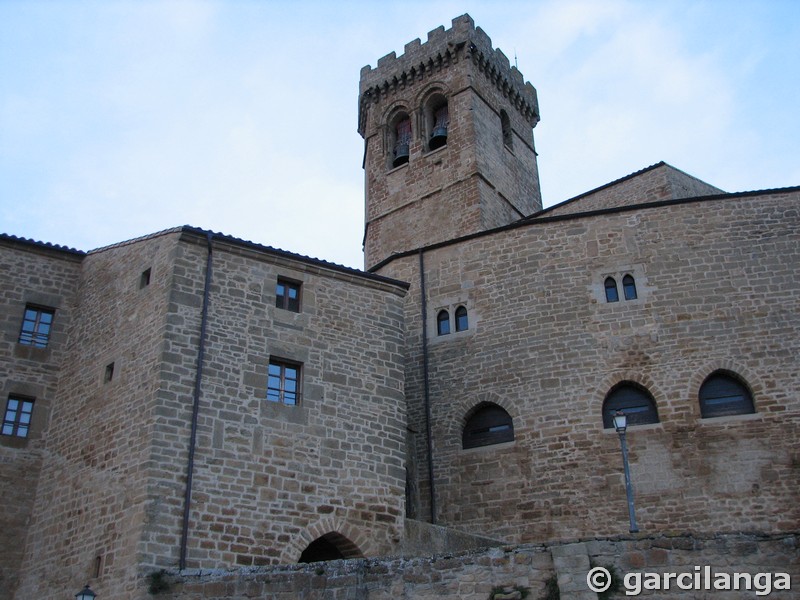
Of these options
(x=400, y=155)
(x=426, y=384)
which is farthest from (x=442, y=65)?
(x=426, y=384)

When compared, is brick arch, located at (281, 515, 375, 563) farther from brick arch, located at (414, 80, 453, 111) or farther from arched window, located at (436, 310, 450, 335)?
brick arch, located at (414, 80, 453, 111)

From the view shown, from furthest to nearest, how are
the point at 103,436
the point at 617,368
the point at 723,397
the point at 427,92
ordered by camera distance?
the point at 427,92 < the point at 617,368 < the point at 723,397 < the point at 103,436

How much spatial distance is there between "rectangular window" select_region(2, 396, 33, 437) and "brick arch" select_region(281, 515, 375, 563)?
5.97 m

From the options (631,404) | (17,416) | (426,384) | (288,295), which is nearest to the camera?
(17,416)

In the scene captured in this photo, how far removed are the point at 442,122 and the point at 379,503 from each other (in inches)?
750

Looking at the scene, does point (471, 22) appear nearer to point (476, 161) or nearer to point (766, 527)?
point (476, 161)

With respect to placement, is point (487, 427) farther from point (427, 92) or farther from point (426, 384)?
point (427, 92)

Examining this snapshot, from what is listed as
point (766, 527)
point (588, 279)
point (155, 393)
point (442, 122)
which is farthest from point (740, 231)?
point (442, 122)

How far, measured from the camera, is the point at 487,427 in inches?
734

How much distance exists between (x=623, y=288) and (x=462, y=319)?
3742mm

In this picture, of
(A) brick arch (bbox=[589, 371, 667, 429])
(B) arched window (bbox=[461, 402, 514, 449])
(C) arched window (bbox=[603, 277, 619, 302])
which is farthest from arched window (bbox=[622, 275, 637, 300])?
(B) arched window (bbox=[461, 402, 514, 449])

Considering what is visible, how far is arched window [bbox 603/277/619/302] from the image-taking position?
61.4 ft

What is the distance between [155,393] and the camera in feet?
46.9

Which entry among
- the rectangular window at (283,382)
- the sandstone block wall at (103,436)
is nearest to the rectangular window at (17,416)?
the sandstone block wall at (103,436)
